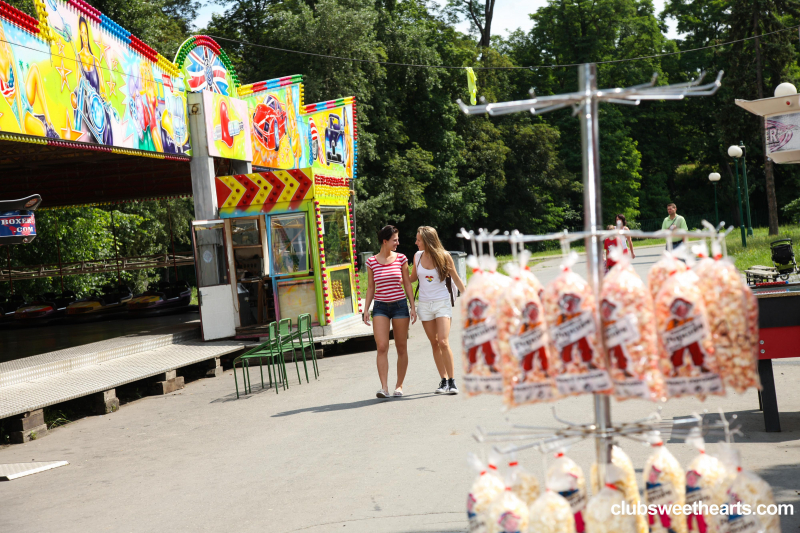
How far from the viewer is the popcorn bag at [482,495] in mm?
2660

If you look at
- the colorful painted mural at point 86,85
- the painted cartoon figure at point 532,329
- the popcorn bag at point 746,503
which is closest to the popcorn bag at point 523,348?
the painted cartoon figure at point 532,329

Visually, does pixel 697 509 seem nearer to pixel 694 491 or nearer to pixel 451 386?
pixel 694 491

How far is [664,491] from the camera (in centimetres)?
266

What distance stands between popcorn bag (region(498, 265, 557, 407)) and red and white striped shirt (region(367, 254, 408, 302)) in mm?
5802

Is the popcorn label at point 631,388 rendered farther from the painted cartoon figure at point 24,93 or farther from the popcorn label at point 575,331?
the painted cartoon figure at point 24,93

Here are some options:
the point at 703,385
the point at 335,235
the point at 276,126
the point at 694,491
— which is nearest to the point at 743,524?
the point at 694,491

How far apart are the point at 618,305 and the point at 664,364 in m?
0.26

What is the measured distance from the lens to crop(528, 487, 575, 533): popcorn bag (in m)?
A: 2.53

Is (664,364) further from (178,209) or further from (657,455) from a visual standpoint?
(178,209)

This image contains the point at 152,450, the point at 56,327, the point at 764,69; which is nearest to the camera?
the point at 152,450

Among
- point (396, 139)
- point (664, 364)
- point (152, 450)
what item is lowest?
point (152, 450)

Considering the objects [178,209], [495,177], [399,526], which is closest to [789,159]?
[399,526]

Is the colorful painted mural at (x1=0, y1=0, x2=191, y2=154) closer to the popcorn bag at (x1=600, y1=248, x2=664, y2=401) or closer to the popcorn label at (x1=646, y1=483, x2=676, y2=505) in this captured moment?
the popcorn bag at (x1=600, y1=248, x2=664, y2=401)

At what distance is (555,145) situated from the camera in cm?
4797
